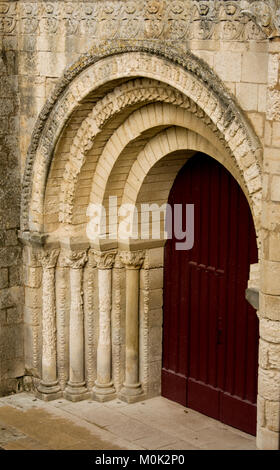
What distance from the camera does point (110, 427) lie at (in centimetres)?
1044

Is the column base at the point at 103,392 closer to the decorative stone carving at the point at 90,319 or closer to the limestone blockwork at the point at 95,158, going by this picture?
the limestone blockwork at the point at 95,158

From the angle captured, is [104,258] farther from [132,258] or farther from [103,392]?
[103,392]

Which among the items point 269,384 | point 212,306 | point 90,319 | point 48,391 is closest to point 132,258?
point 90,319

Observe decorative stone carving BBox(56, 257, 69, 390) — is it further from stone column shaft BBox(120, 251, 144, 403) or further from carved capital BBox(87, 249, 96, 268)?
stone column shaft BBox(120, 251, 144, 403)

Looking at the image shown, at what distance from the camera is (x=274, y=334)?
316 inches

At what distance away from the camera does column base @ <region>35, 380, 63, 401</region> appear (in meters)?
11.3

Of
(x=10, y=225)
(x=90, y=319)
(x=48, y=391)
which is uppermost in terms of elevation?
(x=10, y=225)

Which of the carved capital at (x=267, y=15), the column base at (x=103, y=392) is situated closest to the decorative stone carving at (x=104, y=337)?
the column base at (x=103, y=392)

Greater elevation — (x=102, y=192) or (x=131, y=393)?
(x=102, y=192)

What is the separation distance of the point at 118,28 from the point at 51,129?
146 cm

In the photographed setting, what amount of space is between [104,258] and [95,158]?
1.07 metres

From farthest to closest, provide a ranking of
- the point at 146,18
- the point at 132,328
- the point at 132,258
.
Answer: the point at 132,328, the point at 132,258, the point at 146,18

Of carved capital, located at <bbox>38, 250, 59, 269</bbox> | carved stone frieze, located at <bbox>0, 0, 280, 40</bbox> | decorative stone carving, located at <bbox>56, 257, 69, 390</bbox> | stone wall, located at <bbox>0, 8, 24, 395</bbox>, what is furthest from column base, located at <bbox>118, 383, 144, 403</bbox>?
carved stone frieze, located at <bbox>0, 0, 280, 40</bbox>

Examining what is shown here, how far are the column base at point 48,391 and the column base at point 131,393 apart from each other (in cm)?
73
